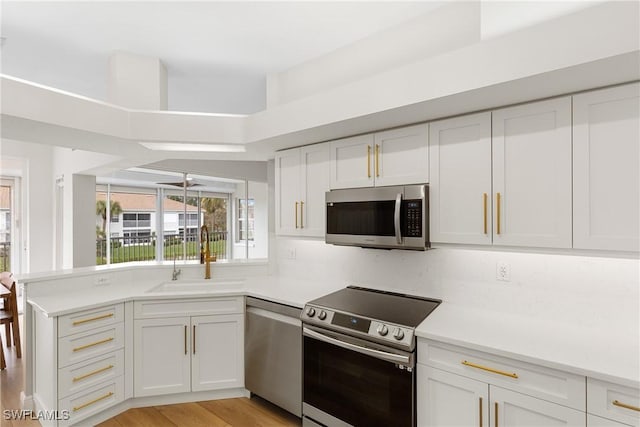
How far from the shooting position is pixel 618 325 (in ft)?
5.79

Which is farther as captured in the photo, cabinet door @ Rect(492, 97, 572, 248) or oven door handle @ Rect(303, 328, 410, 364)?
oven door handle @ Rect(303, 328, 410, 364)

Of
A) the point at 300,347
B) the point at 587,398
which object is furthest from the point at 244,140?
the point at 587,398

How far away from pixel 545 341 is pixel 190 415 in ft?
8.08

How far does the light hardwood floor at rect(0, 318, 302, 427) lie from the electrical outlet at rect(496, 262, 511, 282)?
177 centimetres

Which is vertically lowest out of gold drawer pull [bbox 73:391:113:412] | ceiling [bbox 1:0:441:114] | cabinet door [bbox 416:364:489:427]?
gold drawer pull [bbox 73:391:113:412]

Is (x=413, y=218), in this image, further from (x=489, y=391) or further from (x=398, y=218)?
(x=489, y=391)

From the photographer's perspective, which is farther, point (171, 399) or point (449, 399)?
point (171, 399)

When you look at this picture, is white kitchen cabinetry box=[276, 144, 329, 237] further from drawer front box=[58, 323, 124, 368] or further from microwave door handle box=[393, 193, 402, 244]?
drawer front box=[58, 323, 124, 368]

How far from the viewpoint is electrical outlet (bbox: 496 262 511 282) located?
210 cm

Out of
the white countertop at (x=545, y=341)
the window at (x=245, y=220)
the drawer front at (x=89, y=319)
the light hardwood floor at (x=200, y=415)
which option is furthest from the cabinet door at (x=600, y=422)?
the window at (x=245, y=220)

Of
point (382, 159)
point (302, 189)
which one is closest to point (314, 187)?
point (302, 189)

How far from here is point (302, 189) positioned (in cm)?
281

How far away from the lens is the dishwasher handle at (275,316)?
94.3 inches

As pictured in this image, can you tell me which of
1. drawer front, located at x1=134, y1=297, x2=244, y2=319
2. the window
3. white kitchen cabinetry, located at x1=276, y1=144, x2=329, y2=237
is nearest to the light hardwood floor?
drawer front, located at x1=134, y1=297, x2=244, y2=319
